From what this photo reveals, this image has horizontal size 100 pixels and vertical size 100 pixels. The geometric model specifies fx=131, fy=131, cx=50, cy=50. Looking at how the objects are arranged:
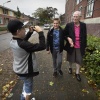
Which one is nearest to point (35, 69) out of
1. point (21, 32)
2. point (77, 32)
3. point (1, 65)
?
point (21, 32)

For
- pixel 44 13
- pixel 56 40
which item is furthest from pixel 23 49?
pixel 44 13

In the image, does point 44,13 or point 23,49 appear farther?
point 44,13

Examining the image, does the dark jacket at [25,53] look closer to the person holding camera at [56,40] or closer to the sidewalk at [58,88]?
the sidewalk at [58,88]

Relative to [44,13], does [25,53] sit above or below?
below

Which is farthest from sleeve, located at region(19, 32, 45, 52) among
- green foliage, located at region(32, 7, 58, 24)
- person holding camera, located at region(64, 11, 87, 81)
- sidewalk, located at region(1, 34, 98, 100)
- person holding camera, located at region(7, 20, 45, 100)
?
green foliage, located at region(32, 7, 58, 24)

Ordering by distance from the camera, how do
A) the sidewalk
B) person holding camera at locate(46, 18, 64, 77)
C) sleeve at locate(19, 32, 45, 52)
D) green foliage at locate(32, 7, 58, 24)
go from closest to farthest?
sleeve at locate(19, 32, 45, 52)
the sidewalk
person holding camera at locate(46, 18, 64, 77)
green foliage at locate(32, 7, 58, 24)

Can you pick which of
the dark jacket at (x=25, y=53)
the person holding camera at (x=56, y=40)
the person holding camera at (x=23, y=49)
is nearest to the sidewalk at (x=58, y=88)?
the person holding camera at (x=56, y=40)

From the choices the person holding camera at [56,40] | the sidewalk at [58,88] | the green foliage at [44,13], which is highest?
the green foliage at [44,13]

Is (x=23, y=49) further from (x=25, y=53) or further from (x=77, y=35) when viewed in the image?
(x=77, y=35)

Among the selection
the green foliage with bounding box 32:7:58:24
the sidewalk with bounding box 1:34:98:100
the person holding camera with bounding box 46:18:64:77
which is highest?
the green foliage with bounding box 32:7:58:24

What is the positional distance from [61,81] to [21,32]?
2.52 metres

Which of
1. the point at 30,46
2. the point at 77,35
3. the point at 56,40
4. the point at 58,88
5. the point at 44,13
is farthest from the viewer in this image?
the point at 44,13

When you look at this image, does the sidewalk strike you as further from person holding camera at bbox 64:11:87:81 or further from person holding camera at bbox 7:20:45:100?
person holding camera at bbox 7:20:45:100

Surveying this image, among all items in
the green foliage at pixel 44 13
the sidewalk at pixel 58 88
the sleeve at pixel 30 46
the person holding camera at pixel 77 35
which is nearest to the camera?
the sleeve at pixel 30 46
